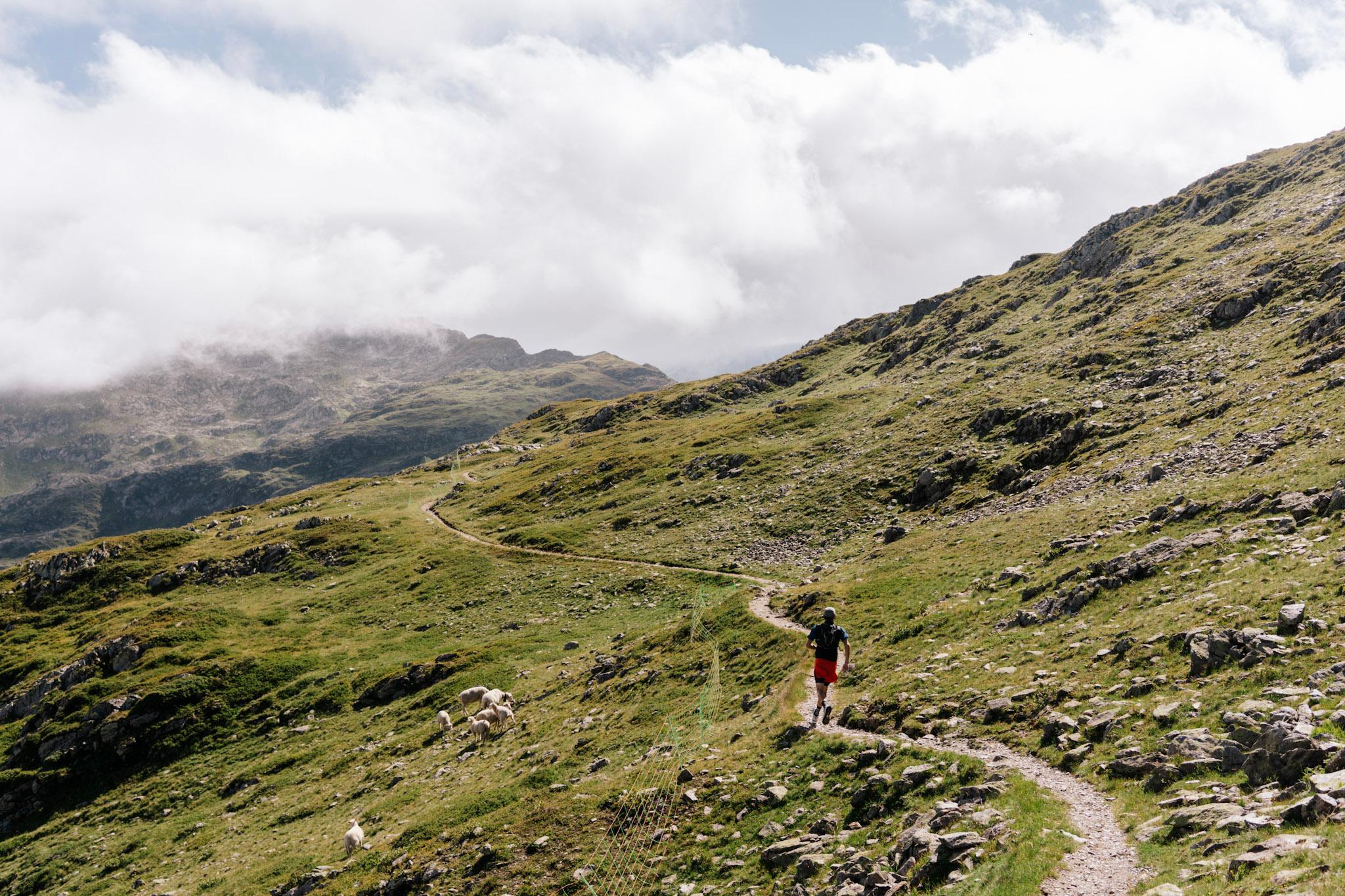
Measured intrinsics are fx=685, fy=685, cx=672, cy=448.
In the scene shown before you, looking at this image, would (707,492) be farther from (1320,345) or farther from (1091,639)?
(1091,639)

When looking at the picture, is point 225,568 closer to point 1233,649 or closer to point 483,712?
point 483,712

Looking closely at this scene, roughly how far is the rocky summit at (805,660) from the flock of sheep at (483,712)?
0.68 ft

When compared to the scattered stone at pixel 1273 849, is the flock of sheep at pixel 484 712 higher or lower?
lower

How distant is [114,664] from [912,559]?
71211mm

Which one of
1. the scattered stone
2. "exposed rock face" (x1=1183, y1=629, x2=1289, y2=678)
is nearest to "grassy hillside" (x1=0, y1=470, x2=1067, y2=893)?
the scattered stone

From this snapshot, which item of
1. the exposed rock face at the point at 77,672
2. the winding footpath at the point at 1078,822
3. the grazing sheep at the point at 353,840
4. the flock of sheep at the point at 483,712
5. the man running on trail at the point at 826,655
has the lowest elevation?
the grazing sheep at the point at 353,840

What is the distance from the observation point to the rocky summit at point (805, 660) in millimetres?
15023

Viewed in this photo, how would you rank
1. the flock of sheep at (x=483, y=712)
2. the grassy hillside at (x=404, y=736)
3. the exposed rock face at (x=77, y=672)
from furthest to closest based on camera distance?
1. the exposed rock face at (x=77, y=672)
2. the flock of sheep at (x=483, y=712)
3. the grassy hillside at (x=404, y=736)

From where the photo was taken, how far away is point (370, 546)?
9644 centimetres

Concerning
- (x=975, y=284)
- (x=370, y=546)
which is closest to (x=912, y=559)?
(x=370, y=546)

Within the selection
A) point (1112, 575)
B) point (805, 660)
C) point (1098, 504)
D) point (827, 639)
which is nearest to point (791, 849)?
point (827, 639)

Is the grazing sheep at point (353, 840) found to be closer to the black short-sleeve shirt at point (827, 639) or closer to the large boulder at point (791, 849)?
the large boulder at point (791, 849)

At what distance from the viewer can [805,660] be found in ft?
99.2

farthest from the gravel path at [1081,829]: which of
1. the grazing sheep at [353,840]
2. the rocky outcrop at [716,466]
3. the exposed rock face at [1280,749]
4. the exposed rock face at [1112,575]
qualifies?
the rocky outcrop at [716,466]
